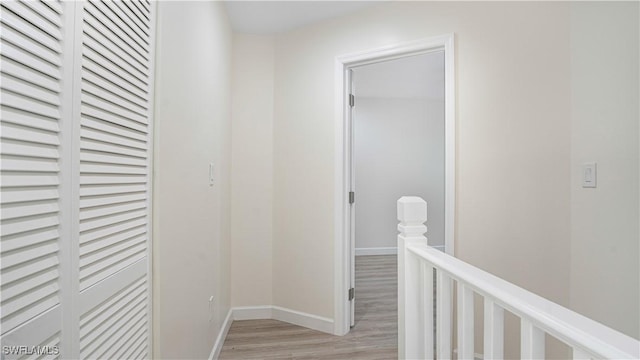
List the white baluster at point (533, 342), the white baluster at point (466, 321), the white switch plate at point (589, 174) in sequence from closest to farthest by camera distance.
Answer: the white baluster at point (533, 342) < the white baluster at point (466, 321) < the white switch plate at point (589, 174)

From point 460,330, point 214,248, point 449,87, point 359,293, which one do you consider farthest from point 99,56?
point 359,293

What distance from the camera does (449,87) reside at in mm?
2129

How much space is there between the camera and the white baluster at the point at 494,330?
80 cm

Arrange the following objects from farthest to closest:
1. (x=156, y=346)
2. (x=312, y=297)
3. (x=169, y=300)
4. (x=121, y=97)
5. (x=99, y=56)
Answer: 1. (x=312, y=297)
2. (x=169, y=300)
3. (x=156, y=346)
4. (x=121, y=97)
5. (x=99, y=56)

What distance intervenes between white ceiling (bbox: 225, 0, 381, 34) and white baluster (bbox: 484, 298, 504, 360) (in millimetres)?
2212

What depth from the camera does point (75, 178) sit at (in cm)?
77

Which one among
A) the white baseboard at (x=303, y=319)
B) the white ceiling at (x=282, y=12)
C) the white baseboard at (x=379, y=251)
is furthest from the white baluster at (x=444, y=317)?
the white baseboard at (x=379, y=251)

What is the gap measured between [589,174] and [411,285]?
122 centimetres

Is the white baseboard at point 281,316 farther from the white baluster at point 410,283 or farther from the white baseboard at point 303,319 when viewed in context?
the white baluster at point 410,283

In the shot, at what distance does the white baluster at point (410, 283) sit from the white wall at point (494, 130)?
94cm

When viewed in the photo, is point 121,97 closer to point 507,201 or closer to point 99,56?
point 99,56

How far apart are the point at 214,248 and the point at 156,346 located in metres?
0.90

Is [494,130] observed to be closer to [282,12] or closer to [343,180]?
[343,180]

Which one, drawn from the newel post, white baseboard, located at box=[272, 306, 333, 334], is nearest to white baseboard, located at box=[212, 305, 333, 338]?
white baseboard, located at box=[272, 306, 333, 334]
